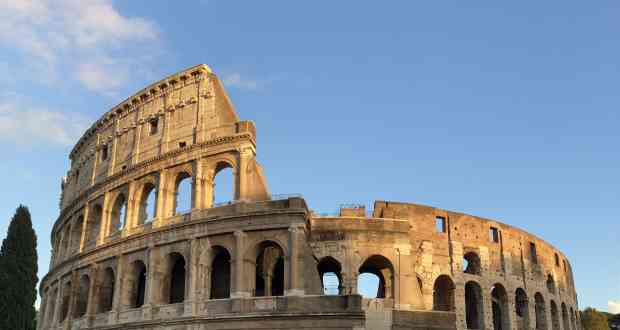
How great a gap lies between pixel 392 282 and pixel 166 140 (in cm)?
1207

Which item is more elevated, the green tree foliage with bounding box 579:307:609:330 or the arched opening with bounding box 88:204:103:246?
the arched opening with bounding box 88:204:103:246

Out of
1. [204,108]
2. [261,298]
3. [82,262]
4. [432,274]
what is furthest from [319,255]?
[82,262]

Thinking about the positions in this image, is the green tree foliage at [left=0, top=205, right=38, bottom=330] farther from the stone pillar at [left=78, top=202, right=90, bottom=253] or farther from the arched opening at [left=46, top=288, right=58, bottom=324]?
the arched opening at [left=46, top=288, right=58, bottom=324]

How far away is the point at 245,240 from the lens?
2403 cm

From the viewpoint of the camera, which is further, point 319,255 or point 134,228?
Result: point 134,228

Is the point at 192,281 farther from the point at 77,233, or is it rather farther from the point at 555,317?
the point at 555,317

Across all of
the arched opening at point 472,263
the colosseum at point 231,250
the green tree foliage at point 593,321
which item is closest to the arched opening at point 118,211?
the colosseum at point 231,250

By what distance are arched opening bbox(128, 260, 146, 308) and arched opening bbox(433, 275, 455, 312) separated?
1395 centimetres

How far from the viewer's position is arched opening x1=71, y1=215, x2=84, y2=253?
32.4 metres

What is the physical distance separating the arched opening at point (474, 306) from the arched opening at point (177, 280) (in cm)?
1425

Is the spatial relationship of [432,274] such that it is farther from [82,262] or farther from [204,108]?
[82,262]

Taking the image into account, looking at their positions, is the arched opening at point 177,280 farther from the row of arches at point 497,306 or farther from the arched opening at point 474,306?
the arched opening at point 474,306

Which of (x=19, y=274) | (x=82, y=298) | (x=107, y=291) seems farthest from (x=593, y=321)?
(x=19, y=274)

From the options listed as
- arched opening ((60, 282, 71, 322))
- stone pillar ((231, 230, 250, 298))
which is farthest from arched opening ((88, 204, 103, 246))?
stone pillar ((231, 230, 250, 298))
